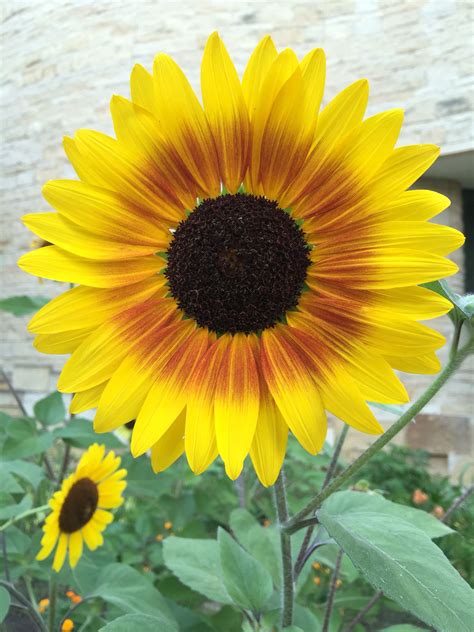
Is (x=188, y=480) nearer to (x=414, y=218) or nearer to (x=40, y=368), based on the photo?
(x=414, y=218)

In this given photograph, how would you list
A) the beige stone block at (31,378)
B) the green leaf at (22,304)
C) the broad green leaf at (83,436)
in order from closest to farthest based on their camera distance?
1. the broad green leaf at (83,436)
2. the green leaf at (22,304)
3. the beige stone block at (31,378)

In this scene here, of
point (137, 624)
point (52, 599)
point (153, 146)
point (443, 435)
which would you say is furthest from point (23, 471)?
point (443, 435)

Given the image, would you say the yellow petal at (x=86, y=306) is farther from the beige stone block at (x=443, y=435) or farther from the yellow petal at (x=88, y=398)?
the beige stone block at (x=443, y=435)

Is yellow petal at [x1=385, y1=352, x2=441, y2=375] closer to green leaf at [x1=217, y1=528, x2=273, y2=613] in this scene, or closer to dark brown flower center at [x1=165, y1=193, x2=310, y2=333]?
dark brown flower center at [x1=165, y1=193, x2=310, y2=333]

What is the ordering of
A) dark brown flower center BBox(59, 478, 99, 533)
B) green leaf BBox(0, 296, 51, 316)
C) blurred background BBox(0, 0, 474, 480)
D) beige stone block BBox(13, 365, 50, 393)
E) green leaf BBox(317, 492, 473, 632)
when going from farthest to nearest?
1. beige stone block BBox(13, 365, 50, 393)
2. blurred background BBox(0, 0, 474, 480)
3. green leaf BBox(0, 296, 51, 316)
4. dark brown flower center BBox(59, 478, 99, 533)
5. green leaf BBox(317, 492, 473, 632)

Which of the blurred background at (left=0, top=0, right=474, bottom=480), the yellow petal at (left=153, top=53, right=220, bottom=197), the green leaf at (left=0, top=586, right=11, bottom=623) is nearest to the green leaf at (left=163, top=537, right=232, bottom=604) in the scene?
the green leaf at (left=0, top=586, right=11, bottom=623)

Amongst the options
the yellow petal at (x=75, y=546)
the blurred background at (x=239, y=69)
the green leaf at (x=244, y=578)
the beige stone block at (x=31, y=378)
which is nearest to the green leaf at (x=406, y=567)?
the green leaf at (x=244, y=578)

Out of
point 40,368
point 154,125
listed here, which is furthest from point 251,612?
point 40,368
